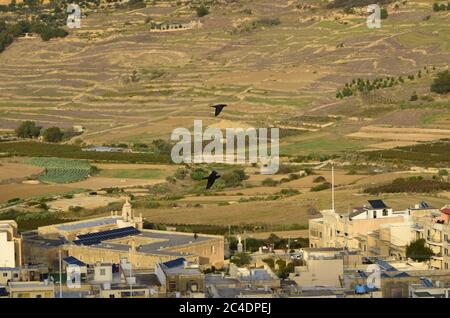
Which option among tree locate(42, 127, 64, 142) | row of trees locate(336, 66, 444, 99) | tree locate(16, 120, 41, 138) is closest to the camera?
tree locate(42, 127, 64, 142)

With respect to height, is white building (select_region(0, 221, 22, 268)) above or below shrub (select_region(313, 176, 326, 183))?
below

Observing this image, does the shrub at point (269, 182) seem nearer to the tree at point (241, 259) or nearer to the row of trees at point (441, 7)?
the tree at point (241, 259)

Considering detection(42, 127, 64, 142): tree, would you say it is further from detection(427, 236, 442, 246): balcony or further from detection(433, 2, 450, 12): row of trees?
detection(427, 236, 442, 246): balcony

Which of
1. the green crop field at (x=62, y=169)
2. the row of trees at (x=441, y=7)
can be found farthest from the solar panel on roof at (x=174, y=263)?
the row of trees at (x=441, y=7)

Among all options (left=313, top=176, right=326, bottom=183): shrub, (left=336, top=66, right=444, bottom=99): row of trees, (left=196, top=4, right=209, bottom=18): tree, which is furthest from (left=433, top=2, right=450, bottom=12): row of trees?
(left=313, top=176, right=326, bottom=183): shrub

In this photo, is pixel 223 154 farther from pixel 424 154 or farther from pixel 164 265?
pixel 164 265

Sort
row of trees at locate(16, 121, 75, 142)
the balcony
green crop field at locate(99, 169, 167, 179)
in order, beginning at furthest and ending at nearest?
row of trees at locate(16, 121, 75, 142) < green crop field at locate(99, 169, 167, 179) < the balcony
